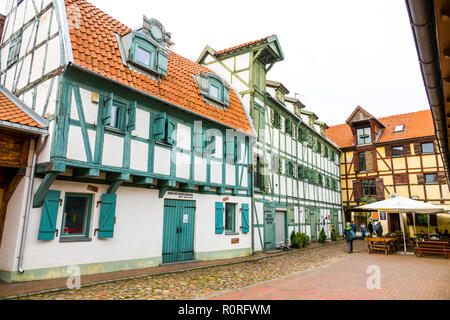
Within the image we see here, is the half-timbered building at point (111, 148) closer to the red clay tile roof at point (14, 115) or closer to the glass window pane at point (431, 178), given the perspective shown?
the red clay tile roof at point (14, 115)

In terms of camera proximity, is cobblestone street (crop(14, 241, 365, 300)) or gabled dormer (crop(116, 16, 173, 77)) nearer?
cobblestone street (crop(14, 241, 365, 300))

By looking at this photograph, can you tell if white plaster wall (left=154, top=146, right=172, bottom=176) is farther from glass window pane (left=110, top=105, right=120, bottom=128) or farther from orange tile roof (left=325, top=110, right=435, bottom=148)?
orange tile roof (left=325, top=110, right=435, bottom=148)

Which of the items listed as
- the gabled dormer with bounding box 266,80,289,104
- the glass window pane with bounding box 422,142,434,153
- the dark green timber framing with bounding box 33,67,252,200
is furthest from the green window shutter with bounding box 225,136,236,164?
the glass window pane with bounding box 422,142,434,153

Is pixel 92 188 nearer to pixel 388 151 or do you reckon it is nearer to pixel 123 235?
pixel 123 235

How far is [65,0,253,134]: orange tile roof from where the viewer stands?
28.8 ft

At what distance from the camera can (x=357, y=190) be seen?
28984 millimetres

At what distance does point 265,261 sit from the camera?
12.7m

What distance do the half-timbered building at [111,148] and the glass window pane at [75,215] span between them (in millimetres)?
28

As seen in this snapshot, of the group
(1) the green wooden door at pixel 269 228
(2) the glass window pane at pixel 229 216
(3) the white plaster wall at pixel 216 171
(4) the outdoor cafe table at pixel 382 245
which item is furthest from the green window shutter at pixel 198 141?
(4) the outdoor cafe table at pixel 382 245

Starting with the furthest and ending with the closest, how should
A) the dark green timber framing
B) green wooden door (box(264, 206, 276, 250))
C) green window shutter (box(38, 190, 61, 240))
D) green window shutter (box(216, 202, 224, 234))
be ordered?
1. green wooden door (box(264, 206, 276, 250))
2. green window shutter (box(216, 202, 224, 234))
3. the dark green timber framing
4. green window shutter (box(38, 190, 61, 240))

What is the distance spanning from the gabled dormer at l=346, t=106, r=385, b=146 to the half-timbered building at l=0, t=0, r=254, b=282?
20.6 meters

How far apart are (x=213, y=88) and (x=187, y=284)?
28.2ft

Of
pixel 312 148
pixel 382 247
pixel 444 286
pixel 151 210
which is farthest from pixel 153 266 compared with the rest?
pixel 312 148

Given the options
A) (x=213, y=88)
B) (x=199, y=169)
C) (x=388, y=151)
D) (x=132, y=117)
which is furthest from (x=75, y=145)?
(x=388, y=151)
